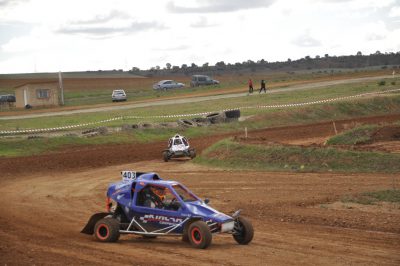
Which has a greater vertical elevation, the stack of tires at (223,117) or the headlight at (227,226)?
the stack of tires at (223,117)

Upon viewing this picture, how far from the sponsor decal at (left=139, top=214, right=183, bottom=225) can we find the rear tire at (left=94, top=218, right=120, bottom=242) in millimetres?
620

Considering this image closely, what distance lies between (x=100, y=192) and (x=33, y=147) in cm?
1462

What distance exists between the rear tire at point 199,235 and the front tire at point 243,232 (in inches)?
38.7

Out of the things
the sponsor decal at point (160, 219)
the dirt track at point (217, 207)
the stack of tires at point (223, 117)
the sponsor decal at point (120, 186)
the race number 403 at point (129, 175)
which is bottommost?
the dirt track at point (217, 207)

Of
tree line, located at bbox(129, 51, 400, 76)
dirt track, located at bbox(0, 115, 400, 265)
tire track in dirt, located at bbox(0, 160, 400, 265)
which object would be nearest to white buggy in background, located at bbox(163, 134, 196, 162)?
dirt track, located at bbox(0, 115, 400, 265)

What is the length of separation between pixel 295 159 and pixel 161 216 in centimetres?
1380

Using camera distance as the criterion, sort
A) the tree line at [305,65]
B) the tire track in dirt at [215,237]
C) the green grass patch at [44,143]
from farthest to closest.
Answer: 1. the tree line at [305,65]
2. the green grass patch at [44,143]
3. the tire track in dirt at [215,237]

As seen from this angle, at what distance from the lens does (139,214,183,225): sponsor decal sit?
50.0 feet

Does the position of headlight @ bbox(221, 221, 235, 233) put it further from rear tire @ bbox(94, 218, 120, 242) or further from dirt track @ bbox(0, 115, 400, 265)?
rear tire @ bbox(94, 218, 120, 242)

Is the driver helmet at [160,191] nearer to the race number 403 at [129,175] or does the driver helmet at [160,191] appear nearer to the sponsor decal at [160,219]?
the sponsor decal at [160,219]

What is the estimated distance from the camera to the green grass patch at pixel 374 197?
66.5 feet

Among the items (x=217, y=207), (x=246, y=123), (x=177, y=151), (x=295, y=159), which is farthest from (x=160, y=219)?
(x=246, y=123)

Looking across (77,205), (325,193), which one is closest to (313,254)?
(325,193)

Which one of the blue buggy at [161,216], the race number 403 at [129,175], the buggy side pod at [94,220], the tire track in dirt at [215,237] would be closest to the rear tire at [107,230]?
the blue buggy at [161,216]
